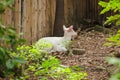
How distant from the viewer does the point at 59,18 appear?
7.90 m

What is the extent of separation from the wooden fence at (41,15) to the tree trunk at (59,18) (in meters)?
0.24

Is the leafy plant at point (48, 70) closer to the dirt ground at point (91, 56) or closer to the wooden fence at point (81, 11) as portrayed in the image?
the dirt ground at point (91, 56)

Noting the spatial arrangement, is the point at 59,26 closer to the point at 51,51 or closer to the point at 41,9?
the point at 41,9

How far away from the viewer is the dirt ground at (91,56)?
197 inches

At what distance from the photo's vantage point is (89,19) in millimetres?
9156

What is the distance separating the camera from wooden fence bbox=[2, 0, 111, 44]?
5458mm

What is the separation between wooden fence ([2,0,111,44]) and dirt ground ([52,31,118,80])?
683mm

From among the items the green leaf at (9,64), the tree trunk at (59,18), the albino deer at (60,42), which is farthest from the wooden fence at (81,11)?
the green leaf at (9,64)

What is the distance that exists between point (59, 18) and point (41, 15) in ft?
3.59

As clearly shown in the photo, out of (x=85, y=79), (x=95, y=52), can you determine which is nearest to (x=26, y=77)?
(x=85, y=79)

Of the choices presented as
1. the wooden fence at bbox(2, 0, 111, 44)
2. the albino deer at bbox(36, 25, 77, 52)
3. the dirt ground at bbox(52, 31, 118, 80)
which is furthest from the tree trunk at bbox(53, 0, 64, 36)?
the albino deer at bbox(36, 25, 77, 52)

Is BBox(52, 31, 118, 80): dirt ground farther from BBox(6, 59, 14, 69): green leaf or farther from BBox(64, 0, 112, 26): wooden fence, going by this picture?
BBox(6, 59, 14, 69): green leaf

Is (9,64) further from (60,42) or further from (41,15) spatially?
(41,15)

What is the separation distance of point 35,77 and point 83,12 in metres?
5.19
